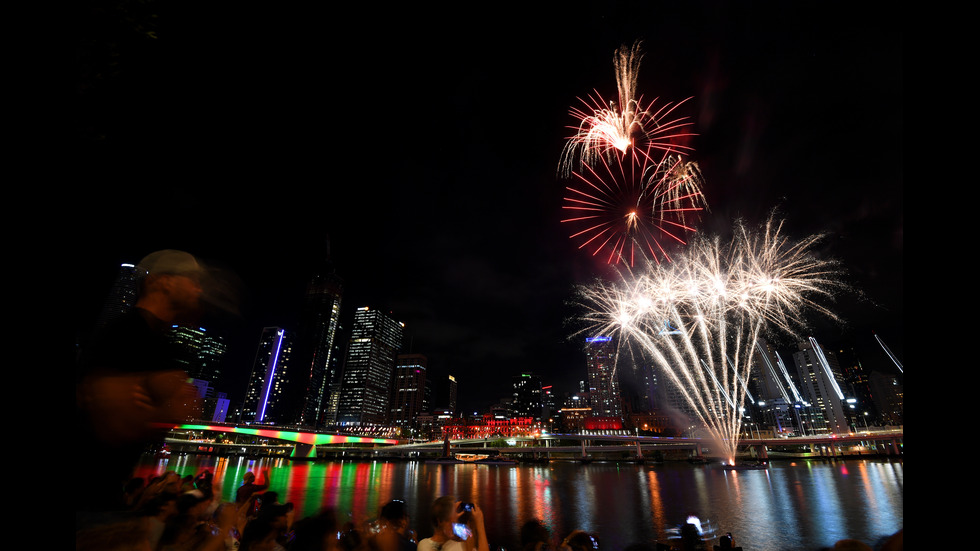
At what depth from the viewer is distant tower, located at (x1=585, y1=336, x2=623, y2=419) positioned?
180875 millimetres

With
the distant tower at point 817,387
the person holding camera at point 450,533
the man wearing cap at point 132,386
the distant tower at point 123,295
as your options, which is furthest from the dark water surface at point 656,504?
the distant tower at point 817,387

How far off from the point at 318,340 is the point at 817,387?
640 feet

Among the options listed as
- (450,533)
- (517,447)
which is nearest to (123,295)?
(450,533)

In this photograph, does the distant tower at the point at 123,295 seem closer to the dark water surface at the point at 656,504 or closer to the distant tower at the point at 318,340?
the dark water surface at the point at 656,504

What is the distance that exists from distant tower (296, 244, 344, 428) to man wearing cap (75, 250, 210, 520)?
199 m

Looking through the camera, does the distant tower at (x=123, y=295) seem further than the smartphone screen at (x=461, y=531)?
No

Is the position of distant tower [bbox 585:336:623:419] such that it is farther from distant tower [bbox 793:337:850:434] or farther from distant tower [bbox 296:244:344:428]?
distant tower [bbox 296:244:344:428]

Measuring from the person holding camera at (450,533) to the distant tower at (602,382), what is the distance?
18371 cm

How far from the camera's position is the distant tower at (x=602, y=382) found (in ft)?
593

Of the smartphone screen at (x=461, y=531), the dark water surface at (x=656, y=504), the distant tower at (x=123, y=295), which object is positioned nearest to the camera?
the distant tower at (x=123, y=295)

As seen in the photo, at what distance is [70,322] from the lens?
1488 millimetres

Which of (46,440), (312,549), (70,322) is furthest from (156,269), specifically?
(312,549)

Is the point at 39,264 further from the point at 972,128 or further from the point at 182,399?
the point at 972,128

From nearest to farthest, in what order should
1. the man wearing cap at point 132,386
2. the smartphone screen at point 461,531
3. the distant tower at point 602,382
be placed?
the man wearing cap at point 132,386 → the smartphone screen at point 461,531 → the distant tower at point 602,382
